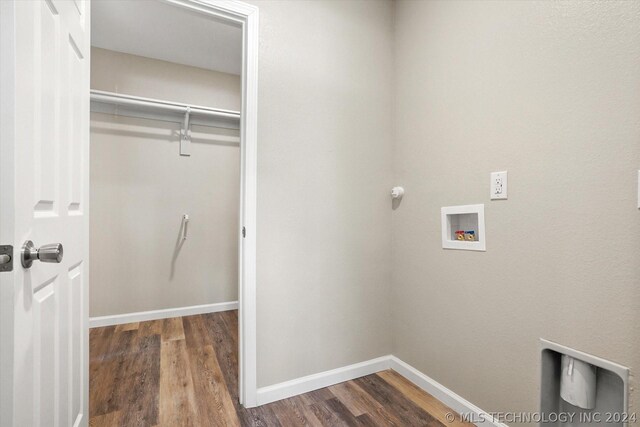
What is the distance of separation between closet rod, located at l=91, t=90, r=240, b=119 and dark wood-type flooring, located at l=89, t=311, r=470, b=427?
1987 millimetres

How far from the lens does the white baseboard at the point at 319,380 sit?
1.67 metres

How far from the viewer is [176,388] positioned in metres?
1.79

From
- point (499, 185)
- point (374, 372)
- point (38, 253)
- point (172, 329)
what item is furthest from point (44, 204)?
point (172, 329)

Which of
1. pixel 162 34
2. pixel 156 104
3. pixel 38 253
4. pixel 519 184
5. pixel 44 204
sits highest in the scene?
pixel 162 34

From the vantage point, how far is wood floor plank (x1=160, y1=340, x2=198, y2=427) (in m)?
1.53

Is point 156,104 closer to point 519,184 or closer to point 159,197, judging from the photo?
point 159,197

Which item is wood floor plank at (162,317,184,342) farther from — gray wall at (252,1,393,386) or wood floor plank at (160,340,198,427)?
gray wall at (252,1,393,386)

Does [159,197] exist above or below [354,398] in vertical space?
above

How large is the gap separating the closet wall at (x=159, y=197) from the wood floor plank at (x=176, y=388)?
79cm

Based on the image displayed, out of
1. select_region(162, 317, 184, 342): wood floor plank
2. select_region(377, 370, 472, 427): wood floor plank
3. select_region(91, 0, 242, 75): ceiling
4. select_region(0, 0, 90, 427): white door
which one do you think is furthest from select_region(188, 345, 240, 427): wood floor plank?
select_region(91, 0, 242, 75): ceiling

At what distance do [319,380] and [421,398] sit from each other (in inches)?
22.8

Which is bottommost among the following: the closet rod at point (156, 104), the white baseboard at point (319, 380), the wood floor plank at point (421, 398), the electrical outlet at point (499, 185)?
the wood floor plank at point (421, 398)

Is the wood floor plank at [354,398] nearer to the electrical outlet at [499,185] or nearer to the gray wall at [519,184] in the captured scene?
the gray wall at [519,184]

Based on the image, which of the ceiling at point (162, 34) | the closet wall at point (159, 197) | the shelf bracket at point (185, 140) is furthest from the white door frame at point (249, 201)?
the closet wall at point (159, 197)
